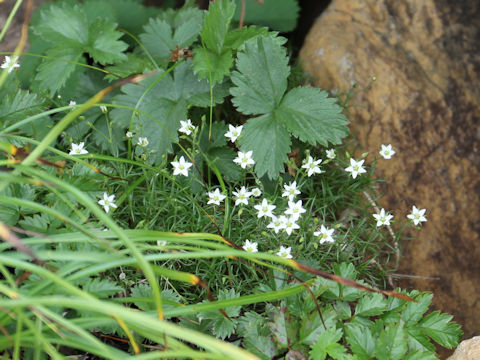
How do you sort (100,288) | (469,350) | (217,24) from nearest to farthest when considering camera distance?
(100,288), (469,350), (217,24)

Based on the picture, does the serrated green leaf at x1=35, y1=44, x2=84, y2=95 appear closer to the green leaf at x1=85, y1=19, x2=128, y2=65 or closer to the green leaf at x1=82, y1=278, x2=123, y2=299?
the green leaf at x1=85, y1=19, x2=128, y2=65

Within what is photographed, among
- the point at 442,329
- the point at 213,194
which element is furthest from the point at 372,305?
the point at 213,194

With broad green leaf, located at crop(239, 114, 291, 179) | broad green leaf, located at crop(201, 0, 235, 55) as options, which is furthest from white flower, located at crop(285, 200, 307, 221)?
broad green leaf, located at crop(201, 0, 235, 55)

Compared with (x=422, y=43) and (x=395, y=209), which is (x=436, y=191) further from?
(x=422, y=43)

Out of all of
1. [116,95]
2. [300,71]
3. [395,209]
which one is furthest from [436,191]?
[116,95]

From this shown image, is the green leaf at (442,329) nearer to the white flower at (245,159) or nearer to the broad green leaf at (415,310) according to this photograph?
the broad green leaf at (415,310)

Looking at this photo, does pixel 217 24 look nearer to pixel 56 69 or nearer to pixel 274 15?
pixel 274 15
